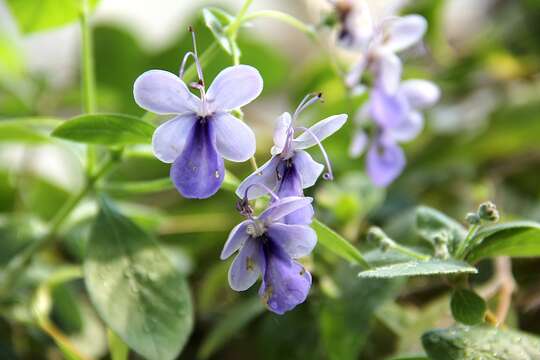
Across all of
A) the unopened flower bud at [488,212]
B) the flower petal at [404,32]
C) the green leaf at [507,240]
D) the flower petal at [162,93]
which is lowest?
the green leaf at [507,240]

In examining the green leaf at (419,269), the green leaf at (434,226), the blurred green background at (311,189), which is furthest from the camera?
the blurred green background at (311,189)

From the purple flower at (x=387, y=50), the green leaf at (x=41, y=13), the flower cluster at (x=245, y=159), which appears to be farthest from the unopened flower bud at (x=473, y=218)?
the green leaf at (x=41, y=13)

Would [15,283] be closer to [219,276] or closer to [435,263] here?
[219,276]

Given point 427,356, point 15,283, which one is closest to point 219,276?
point 15,283

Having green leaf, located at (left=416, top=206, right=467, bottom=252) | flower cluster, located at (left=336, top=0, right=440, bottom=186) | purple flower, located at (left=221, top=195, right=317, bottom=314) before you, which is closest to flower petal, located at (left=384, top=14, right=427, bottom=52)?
flower cluster, located at (left=336, top=0, right=440, bottom=186)

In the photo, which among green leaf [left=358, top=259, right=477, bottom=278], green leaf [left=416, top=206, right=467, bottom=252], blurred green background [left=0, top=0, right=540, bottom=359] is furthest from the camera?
blurred green background [left=0, top=0, right=540, bottom=359]

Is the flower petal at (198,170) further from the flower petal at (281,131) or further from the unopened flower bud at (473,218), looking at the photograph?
the unopened flower bud at (473,218)

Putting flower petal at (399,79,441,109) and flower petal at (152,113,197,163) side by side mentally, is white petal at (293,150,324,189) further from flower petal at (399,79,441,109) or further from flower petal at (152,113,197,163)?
flower petal at (399,79,441,109)
